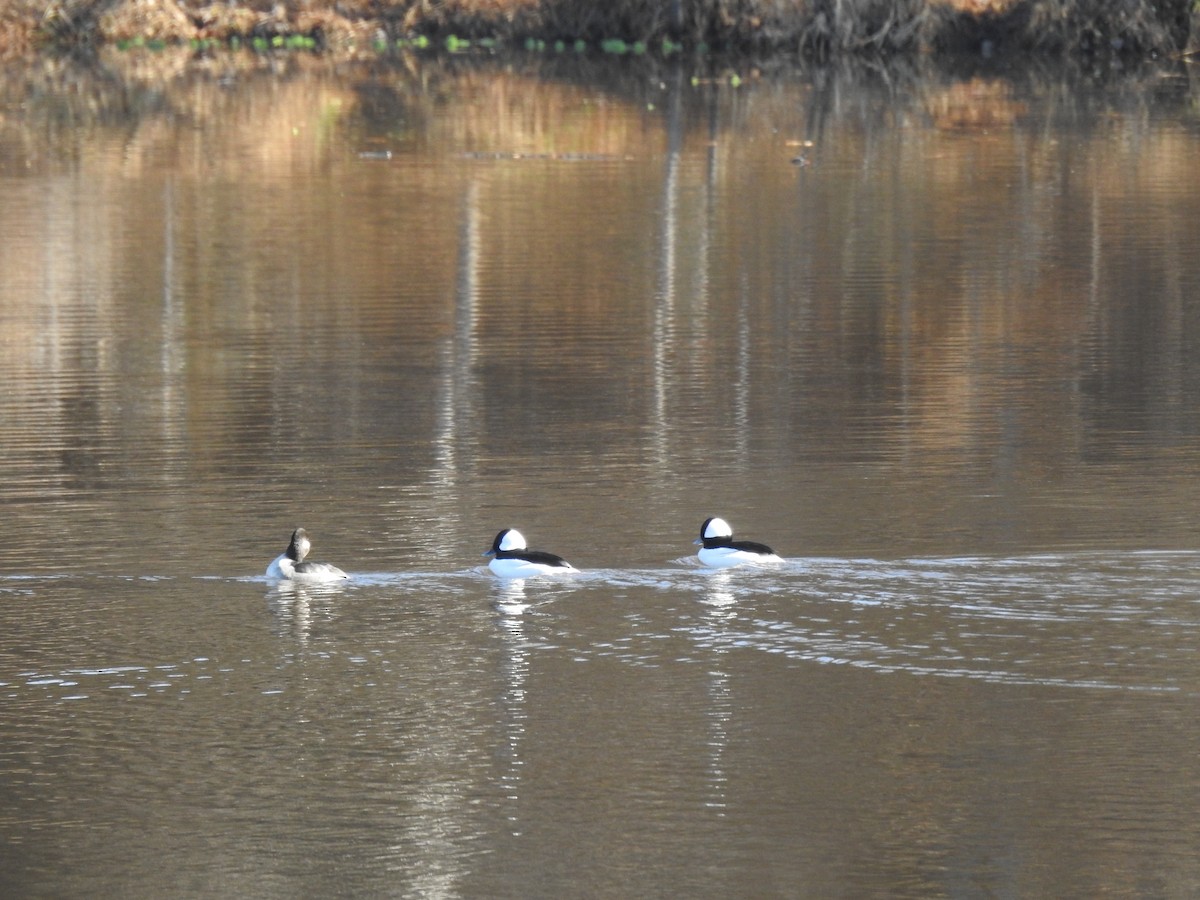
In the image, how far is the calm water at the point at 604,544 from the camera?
8273 millimetres

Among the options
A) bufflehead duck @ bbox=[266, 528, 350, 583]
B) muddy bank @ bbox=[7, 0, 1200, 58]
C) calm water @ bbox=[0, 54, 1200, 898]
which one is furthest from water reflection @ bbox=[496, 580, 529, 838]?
muddy bank @ bbox=[7, 0, 1200, 58]

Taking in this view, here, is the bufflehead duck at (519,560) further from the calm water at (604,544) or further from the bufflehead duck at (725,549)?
the bufflehead duck at (725,549)

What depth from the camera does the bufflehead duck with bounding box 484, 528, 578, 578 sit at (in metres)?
11.2

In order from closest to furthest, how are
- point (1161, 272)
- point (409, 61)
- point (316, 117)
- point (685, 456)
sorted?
1. point (685, 456)
2. point (1161, 272)
3. point (316, 117)
4. point (409, 61)

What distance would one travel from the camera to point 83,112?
41.7m

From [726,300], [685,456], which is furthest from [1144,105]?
[685,456]

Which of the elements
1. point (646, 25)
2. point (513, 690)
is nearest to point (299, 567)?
point (513, 690)

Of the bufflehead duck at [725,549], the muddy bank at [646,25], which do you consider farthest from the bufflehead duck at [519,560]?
the muddy bank at [646,25]

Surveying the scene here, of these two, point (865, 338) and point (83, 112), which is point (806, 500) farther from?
point (83, 112)

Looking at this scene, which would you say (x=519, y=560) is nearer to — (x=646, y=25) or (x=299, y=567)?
(x=299, y=567)

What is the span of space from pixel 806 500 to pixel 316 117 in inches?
1131

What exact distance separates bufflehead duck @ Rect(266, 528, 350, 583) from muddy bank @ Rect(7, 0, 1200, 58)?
45.9 meters

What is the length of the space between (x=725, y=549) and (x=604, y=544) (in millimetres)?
1056

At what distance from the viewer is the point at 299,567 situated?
11312 millimetres
